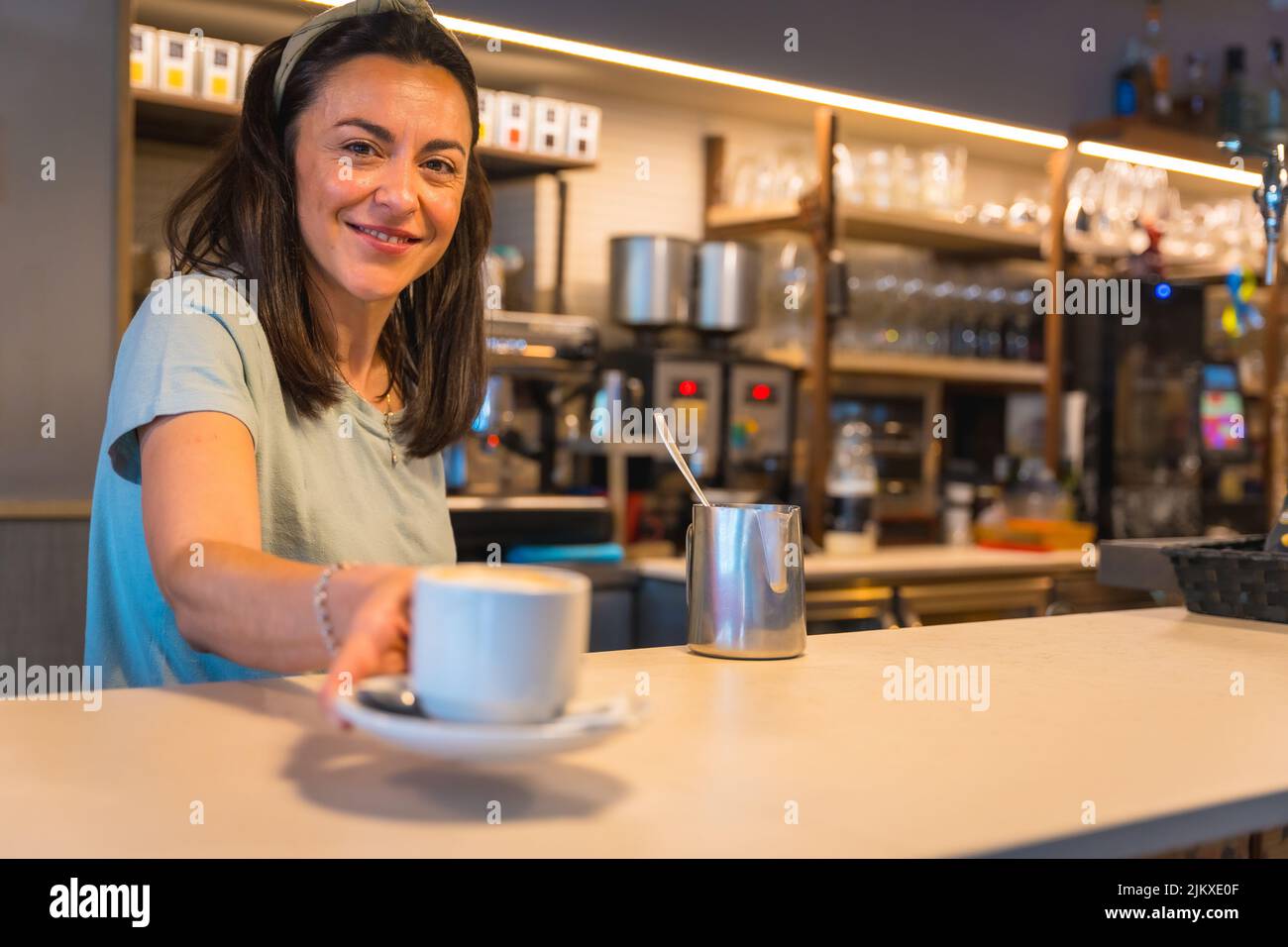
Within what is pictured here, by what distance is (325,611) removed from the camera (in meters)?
0.99

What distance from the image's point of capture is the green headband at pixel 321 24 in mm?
1569

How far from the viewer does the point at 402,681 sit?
92 centimetres

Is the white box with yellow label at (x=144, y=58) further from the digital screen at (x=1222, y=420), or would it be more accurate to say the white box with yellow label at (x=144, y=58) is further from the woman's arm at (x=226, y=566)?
the digital screen at (x=1222, y=420)

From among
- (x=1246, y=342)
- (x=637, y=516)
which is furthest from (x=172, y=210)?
(x=1246, y=342)

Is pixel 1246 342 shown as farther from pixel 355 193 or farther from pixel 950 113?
pixel 355 193

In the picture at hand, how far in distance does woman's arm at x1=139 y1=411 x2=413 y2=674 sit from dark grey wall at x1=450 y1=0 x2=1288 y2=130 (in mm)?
2191

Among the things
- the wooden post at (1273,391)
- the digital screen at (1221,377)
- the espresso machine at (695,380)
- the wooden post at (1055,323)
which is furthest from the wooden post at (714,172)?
the wooden post at (1273,391)

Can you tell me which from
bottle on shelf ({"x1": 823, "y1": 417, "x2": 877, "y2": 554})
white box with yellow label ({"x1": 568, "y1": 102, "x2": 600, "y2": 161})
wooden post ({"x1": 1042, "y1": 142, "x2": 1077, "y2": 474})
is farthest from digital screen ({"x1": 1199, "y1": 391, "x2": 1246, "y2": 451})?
white box with yellow label ({"x1": 568, "y1": 102, "x2": 600, "y2": 161})

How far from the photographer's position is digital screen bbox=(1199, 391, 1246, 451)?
537cm

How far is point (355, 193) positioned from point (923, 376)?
3.60m

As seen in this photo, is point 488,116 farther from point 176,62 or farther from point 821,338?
point 821,338

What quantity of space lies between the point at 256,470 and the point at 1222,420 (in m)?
4.90

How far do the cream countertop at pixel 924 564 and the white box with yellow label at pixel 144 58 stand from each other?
1.76 meters

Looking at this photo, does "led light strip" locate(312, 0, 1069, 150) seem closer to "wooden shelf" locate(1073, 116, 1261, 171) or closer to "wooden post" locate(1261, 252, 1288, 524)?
"wooden shelf" locate(1073, 116, 1261, 171)
